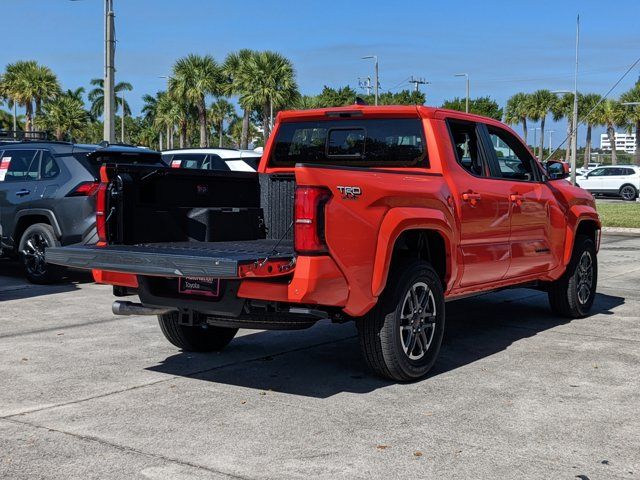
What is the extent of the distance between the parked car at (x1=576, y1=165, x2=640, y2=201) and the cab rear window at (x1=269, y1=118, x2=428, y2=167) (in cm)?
3672

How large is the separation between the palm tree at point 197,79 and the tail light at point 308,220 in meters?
61.3

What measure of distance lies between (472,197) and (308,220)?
2.06 metres

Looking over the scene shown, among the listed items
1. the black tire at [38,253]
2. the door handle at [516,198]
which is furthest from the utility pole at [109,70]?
the door handle at [516,198]

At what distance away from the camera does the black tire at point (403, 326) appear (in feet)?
19.5

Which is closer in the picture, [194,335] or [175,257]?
[175,257]

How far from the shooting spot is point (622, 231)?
21.9 meters

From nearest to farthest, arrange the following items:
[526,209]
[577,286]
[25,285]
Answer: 1. [526,209]
2. [577,286]
3. [25,285]

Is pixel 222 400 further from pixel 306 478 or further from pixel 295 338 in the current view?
pixel 295 338

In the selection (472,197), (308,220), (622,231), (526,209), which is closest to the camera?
(308,220)

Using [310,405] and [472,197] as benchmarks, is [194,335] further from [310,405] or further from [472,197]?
[472,197]

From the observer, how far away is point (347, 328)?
8.47 m

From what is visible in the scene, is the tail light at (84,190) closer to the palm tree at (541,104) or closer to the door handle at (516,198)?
the door handle at (516,198)

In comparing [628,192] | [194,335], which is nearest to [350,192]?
[194,335]

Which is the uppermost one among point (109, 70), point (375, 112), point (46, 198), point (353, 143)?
point (109, 70)
